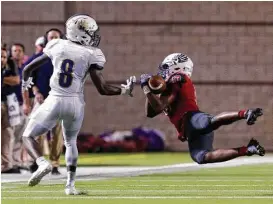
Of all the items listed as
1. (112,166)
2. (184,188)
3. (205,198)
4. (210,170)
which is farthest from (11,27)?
(205,198)

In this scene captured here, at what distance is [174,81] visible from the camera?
504 inches

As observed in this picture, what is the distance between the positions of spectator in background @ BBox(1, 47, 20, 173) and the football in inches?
190

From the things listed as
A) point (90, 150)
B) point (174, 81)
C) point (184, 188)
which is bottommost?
point (90, 150)

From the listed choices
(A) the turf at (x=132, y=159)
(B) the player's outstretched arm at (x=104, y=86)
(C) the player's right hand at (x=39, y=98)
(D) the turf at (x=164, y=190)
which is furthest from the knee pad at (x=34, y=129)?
(A) the turf at (x=132, y=159)

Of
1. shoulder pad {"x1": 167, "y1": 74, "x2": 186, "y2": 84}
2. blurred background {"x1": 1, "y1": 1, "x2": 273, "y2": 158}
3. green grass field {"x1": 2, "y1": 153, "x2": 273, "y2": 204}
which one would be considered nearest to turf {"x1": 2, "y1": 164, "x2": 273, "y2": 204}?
green grass field {"x1": 2, "y1": 153, "x2": 273, "y2": 204}

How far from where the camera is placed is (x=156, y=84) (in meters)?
12.4

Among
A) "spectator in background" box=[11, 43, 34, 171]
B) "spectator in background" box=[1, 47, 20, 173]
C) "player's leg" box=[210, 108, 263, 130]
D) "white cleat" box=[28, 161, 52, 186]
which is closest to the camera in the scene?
"player's leg" box=[210, 108, 263, 130]

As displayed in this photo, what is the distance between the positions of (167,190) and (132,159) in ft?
28.3

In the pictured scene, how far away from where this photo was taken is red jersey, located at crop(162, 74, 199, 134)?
12.8m

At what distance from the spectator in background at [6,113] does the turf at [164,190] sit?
246 centimetres

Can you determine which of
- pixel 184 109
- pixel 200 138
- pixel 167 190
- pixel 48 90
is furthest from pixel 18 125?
pixel 200 138

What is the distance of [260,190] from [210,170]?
14.7 ft

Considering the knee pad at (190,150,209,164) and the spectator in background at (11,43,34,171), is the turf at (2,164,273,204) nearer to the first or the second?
the knee pad at (190,150,209,164)

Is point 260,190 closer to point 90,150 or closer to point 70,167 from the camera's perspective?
point 70,167
